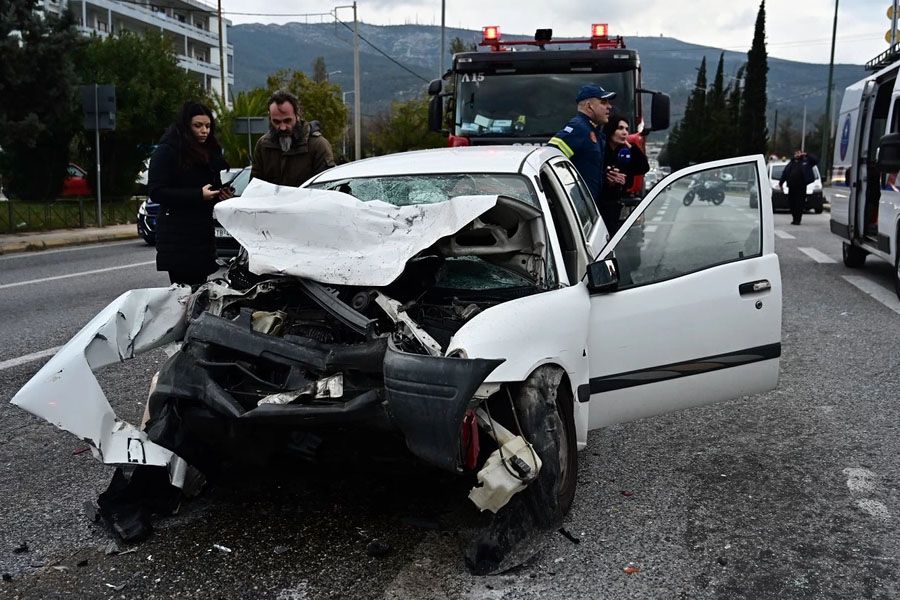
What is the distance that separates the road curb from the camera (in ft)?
56.0

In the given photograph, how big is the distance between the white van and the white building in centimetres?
5274

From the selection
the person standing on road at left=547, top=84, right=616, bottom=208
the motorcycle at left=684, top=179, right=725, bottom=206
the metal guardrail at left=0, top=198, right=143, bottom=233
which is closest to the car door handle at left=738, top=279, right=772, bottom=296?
the motorcycle at left=684, top=179, right=725, bottom=206

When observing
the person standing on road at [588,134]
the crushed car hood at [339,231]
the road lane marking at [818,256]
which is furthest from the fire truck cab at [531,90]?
the crushed car hood at [339,231]

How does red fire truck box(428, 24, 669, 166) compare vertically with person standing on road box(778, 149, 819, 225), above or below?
above

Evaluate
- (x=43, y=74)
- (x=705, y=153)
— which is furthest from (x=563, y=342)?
(x=705, y=153)

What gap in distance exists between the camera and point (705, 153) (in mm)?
67562

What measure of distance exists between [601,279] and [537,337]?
0.62m

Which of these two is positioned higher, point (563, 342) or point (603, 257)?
point (603, 257)

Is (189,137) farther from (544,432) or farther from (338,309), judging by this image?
(544,432)

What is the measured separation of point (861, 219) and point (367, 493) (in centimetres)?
952

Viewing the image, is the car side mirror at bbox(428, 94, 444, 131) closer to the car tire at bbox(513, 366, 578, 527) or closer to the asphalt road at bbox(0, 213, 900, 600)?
the asphalt road at bbox(0, 213, 900, 600)

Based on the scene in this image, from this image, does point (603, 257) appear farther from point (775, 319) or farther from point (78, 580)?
point (78, 580)

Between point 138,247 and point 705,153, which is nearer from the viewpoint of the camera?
point 138,247

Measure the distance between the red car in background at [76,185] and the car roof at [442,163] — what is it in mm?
25972
